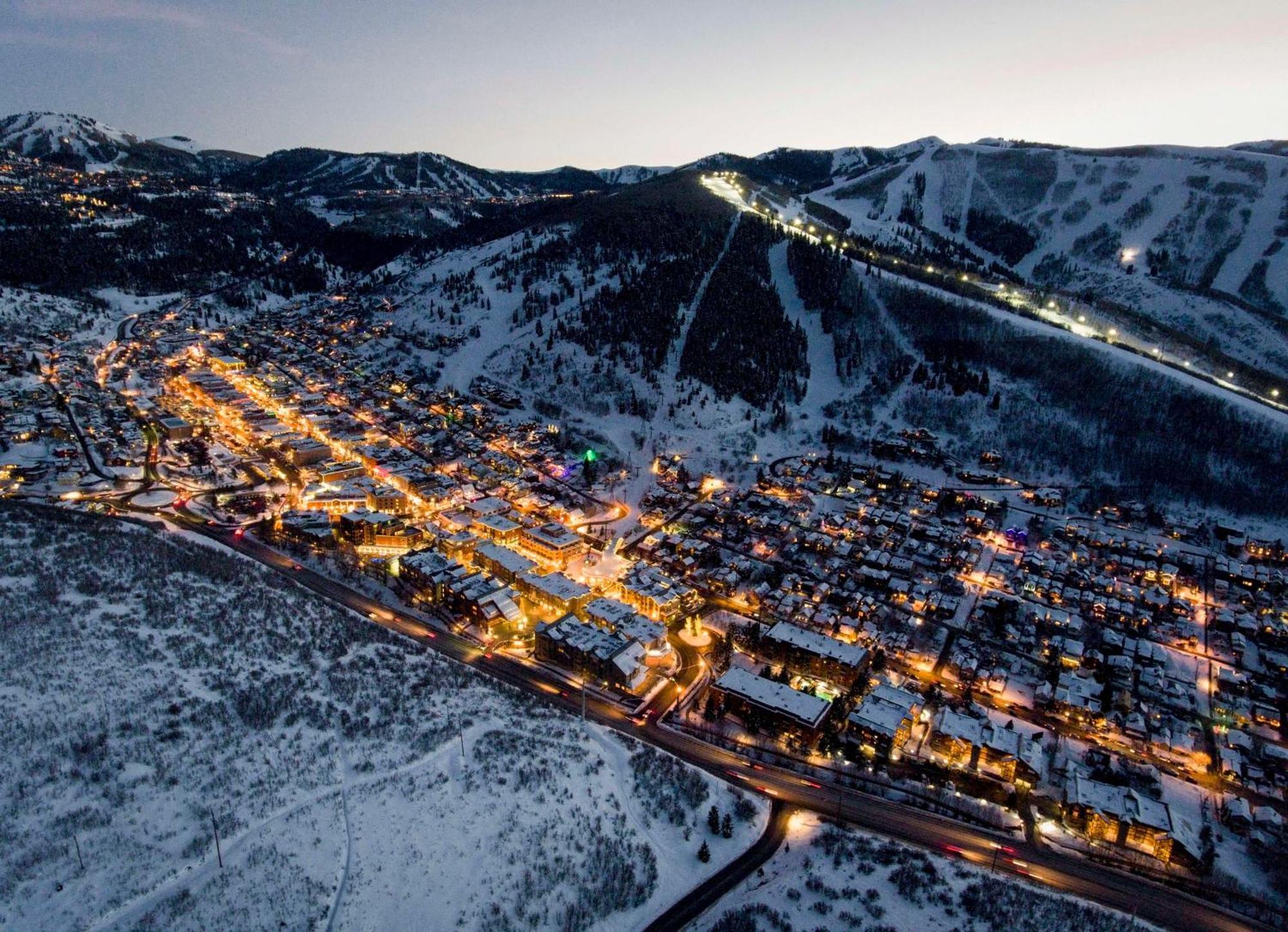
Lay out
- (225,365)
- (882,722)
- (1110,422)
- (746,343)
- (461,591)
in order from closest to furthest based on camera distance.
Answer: (882,722), (461,591), (1110,422), (746,343), (225,365)

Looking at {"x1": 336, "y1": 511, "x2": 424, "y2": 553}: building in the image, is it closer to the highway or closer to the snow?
the highway

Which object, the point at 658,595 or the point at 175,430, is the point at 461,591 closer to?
the point at 658,595

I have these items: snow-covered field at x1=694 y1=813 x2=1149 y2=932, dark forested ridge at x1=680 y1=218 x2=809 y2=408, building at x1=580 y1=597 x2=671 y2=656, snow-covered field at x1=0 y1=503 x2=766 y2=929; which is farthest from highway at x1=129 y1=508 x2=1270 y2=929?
dark forested ridge at x1=680 y1=218 x2=809 y2=408

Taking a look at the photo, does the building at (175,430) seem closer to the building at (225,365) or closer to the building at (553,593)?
the building at (225,365)

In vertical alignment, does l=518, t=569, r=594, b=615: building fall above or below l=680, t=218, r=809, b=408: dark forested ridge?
below

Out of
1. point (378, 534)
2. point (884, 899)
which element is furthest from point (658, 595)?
point (884, 899)

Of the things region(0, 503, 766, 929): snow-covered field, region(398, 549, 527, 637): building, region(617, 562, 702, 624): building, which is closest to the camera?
region(0, 503, 766, 929): snow-covered field

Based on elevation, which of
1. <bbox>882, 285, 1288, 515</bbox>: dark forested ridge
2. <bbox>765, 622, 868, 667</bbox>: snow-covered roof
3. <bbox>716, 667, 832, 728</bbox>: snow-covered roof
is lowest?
<bbox>765, 622, 868, 667</bbox>: snow-covered roof
